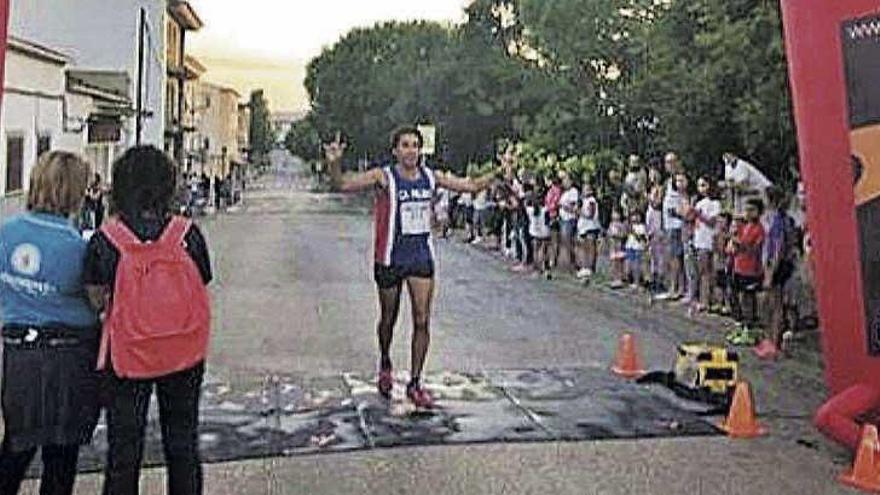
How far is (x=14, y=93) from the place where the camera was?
2416 centimetres

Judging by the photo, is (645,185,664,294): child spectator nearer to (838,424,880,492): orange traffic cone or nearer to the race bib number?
the race bib number

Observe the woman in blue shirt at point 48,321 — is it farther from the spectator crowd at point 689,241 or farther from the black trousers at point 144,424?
the spectator crowd at point 689,241

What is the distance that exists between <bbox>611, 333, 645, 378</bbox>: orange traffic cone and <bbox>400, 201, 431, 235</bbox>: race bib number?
2.47 meters

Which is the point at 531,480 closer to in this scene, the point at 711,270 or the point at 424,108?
the point at 711,270

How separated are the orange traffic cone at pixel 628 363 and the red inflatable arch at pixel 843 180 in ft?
8.86

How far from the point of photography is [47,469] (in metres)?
5.49

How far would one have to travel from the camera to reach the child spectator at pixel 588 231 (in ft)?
69.5

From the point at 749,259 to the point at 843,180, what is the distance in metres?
5.60

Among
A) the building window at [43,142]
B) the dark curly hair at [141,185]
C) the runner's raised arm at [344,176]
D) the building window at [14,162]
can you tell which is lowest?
the dark curly hair at [141,185]

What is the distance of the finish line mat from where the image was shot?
7992 mm

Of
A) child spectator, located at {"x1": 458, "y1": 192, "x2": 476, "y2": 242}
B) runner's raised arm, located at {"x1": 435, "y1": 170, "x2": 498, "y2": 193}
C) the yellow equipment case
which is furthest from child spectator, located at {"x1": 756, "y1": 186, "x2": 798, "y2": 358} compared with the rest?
child spectator, located at {"x1": 458, "y1": 192, "x2": 476, "y2": 242}

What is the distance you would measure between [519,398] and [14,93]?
1714 centimetres

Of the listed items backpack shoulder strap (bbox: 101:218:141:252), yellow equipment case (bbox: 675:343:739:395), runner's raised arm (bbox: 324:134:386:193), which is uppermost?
runner's raised arm (bbox: 324:134:386:193)

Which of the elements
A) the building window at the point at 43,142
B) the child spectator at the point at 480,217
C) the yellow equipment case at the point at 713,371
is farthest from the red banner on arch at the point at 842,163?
the child spectator at the point at 480,217
